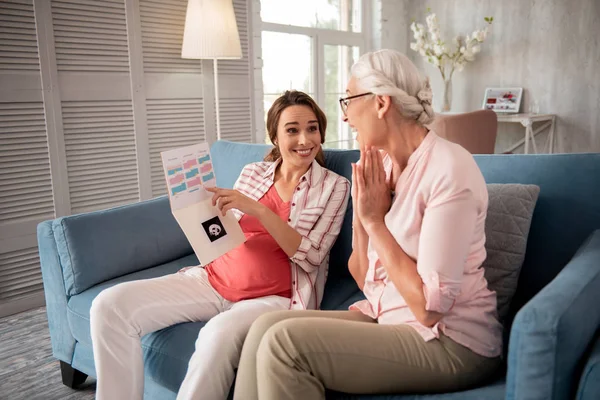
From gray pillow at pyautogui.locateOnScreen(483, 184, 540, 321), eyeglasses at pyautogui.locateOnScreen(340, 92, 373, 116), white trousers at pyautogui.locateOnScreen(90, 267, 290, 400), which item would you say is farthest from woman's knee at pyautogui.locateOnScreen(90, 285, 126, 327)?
gray pillow at pyautogui.locateOnScreen(483, 184, 540, 321)

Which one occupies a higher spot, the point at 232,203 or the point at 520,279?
the point at 232,203

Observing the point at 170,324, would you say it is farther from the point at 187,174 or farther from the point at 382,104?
the point at 382,104

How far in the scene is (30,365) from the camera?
7.08ft

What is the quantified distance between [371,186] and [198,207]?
0.58 metres

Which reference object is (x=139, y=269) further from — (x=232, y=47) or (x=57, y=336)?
(x=232, y=47)

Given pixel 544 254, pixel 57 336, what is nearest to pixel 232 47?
pixel 57 336

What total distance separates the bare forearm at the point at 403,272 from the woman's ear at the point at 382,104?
250 millimetres

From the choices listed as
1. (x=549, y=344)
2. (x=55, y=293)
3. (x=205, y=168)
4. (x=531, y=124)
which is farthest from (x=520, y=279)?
(x=531, y=124)

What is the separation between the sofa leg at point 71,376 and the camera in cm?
195

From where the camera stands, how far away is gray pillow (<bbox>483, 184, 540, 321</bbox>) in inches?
54.2

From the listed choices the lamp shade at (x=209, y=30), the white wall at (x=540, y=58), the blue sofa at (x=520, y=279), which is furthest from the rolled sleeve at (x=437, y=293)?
the white wall at (x=540, y=58)

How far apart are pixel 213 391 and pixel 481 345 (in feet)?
2.11

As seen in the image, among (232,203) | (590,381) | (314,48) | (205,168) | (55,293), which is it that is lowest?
(55,293)

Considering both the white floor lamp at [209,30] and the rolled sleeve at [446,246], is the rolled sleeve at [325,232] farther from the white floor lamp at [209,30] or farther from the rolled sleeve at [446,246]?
the white floor lamp at [209,30]
